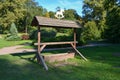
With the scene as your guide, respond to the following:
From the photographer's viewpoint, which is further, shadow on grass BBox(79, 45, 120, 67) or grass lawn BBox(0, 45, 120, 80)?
shadow on grass BBox(79, 45, 120, 67)

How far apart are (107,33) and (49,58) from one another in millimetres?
20658

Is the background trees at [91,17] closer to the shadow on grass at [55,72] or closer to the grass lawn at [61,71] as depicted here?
the grass lawn at [61,71]

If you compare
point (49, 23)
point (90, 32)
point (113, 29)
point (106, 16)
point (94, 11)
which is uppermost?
point (94, 11)

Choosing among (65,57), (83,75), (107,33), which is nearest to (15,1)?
(107,33)

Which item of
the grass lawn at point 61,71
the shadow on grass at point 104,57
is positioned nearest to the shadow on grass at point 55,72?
the grass lawn at point 61,71

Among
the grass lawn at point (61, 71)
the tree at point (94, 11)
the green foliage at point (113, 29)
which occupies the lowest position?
the grass lawn at point (61, 71)

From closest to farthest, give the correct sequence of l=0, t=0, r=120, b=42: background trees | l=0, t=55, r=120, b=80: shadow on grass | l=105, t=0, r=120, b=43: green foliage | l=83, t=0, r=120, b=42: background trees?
l=0, t=55, r=120, b=80: shadow on grass → l=83, t=0, r=120, b=42: background trees → l=0, t=0, r=120, b=42: background trees → l=105, t=0, r=120, b=43: green foliage

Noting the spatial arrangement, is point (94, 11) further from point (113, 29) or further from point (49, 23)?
point (49, 23)

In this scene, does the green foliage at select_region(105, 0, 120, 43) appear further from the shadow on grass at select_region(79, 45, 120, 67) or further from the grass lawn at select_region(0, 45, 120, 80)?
the grass lawn at select_region(0, 45, 120, 80)

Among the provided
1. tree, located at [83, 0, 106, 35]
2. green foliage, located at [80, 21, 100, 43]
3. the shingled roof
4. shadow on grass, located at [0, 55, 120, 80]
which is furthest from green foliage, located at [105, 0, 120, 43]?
shadow on grass, located at [0, 55, 120, 80]

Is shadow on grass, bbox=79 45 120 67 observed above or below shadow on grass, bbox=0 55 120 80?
below

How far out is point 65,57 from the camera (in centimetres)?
1461

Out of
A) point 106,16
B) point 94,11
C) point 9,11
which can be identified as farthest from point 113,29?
point 9,11

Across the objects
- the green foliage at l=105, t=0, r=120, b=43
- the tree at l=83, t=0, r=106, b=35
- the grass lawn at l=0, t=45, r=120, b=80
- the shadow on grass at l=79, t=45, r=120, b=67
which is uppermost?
the tree at l=83, t=0, r=106, b=35
